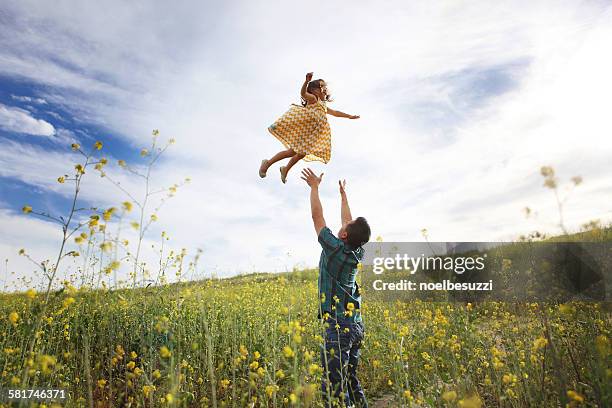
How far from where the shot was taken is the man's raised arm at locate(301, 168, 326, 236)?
3.88 metres

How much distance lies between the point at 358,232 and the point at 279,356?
1.55 meters

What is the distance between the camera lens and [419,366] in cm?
433

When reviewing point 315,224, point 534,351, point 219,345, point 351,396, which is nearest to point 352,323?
point 351,396

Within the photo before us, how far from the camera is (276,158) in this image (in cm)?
582

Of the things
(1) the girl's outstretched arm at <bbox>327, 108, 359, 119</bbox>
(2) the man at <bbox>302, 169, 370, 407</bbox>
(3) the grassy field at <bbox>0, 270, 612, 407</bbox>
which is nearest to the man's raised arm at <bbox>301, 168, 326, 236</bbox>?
(2) the man at <bbox>302, 169, 370, 407</bbox>

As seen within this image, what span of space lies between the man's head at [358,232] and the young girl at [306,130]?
6.55ft

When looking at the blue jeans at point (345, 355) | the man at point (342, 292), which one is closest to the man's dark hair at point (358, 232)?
the man at point (342, 292)

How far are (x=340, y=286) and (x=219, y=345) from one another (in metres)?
2.31

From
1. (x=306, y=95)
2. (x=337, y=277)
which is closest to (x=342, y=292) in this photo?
(x=337, y=277)

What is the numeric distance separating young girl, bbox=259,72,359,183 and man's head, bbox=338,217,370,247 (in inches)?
78.6

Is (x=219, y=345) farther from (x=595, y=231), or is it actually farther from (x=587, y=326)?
(x=595, y=231)

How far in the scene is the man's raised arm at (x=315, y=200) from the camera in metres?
3.88

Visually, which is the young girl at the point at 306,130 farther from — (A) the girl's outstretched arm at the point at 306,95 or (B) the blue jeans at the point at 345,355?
(B) the blue jeans at the point at 345,355

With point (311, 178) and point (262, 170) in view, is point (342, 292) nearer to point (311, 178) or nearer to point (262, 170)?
point (311, 178)
